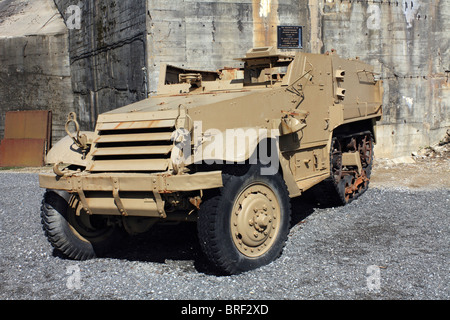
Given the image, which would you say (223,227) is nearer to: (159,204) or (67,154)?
(159,204)

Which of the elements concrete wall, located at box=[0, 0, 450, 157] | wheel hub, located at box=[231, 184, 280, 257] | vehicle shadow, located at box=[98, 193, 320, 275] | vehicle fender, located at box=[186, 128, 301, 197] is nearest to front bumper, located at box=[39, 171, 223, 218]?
vehicle fender, located at box=[186, 128, 301, 197]

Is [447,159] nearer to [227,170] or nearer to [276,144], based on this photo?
[276,144]

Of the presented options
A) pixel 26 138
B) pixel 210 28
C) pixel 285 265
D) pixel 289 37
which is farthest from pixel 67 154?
pixel 26 138

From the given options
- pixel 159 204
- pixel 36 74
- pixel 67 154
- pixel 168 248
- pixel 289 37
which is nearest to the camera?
pixel 159 204

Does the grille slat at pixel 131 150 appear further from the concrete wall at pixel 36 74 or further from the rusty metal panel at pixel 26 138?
the concrete wall at pixel 36 74

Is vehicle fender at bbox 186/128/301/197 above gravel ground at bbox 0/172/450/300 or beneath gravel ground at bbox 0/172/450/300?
above

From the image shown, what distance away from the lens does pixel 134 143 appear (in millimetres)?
4754

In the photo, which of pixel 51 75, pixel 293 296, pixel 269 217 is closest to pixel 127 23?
pixel 51 75

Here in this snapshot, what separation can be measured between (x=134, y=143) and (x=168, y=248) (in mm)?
1384

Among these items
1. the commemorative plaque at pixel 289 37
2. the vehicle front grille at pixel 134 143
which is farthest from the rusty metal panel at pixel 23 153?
the vehicle front grille at pixel 134 143

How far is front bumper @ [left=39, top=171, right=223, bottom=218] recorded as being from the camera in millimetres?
4077

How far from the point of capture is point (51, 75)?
14203mm

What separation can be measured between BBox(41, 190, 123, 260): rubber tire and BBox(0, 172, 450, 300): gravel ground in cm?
13

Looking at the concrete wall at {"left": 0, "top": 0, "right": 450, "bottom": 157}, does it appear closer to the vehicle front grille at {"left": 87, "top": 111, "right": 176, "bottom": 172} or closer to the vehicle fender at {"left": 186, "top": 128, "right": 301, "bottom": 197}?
the vehicle front grille at {"left": 87, "top": 111, "right": 176, "bottom": 172}
